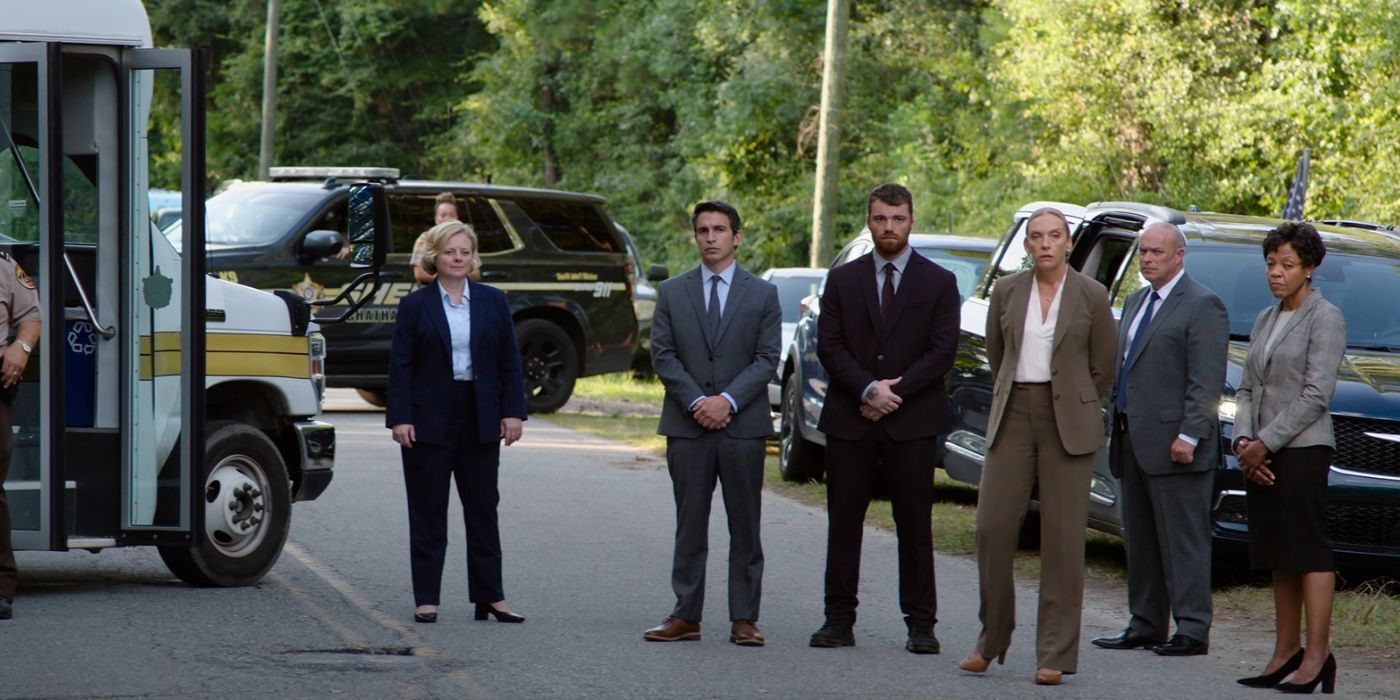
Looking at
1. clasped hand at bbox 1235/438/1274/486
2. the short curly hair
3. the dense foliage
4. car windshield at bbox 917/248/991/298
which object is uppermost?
the dense foliage

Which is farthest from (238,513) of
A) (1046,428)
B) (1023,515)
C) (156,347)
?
(1046,428)

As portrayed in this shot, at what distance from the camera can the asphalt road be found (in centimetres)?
755

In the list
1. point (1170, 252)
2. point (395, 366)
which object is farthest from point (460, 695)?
point (1170, 252)

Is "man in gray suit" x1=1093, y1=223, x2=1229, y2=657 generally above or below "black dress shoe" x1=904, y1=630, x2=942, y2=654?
above

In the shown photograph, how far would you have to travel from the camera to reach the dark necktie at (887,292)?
28.0ft

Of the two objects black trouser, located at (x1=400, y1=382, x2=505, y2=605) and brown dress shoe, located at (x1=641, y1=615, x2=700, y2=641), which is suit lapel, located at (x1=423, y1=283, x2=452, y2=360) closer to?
black trouser, located at (x1=400, y1=382, x2=505, y2=605)

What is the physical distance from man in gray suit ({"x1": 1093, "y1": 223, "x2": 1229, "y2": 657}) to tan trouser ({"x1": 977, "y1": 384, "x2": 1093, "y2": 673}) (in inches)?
26.9

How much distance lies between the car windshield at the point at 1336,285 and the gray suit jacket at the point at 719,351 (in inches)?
115

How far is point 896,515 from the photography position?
8586 millimetres

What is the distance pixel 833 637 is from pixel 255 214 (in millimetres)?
11776

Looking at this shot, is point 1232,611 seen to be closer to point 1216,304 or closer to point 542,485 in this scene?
point 1216,304

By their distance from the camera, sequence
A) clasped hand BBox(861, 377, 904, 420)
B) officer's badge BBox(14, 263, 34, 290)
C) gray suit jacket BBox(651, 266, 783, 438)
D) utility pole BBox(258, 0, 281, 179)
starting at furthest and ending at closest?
utility pole BBox(258, 0, 281, 179), officer's badge BBox(14, 263, 34, 290), gray suit jacket BBox(651, 266, 783, 438), clasped hand BBox(861, 377, 904, 420)

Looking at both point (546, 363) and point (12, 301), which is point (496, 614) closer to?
point (12, 301)

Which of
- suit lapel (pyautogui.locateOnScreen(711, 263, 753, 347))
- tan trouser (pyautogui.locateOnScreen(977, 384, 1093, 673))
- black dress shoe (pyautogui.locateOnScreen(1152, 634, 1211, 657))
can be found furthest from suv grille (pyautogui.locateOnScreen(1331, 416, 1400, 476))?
suit lapel (pyautogui.locateOnScreen(711, 263, 753, 347))
